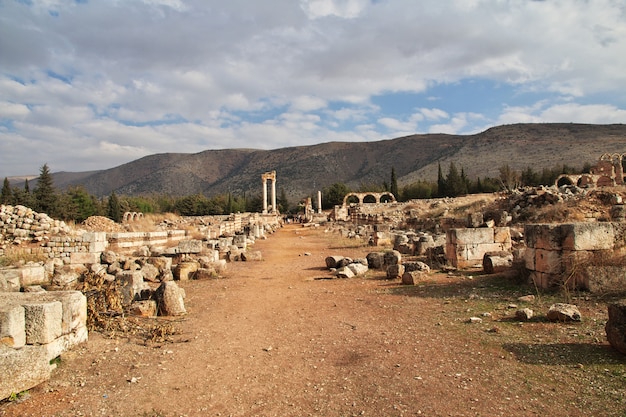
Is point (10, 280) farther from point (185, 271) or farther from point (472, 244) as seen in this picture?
point (472, 244)

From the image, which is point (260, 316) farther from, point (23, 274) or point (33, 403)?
point (23, 274)

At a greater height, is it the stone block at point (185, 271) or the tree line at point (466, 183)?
the tree line at point (466, 183)

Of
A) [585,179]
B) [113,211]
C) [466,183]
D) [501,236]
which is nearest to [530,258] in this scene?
[501,236]

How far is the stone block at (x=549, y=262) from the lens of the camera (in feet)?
25.9

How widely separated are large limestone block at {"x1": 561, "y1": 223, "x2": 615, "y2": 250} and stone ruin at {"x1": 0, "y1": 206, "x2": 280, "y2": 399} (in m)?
7.23

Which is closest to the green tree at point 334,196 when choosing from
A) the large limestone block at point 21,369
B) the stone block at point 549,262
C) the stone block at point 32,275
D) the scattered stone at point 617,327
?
the stone block at point 32,275

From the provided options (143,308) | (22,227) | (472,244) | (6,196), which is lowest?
(143,308)

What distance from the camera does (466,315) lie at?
681 cm

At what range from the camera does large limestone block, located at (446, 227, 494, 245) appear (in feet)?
38.2

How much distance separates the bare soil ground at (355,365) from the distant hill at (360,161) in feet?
277

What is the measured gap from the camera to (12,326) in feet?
15.5

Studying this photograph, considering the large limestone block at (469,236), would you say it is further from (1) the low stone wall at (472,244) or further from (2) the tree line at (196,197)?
(2) the tree line at (196,197)

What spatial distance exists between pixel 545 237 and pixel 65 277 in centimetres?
1045

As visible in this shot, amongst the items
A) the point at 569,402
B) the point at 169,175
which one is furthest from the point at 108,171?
the point at 569,402
